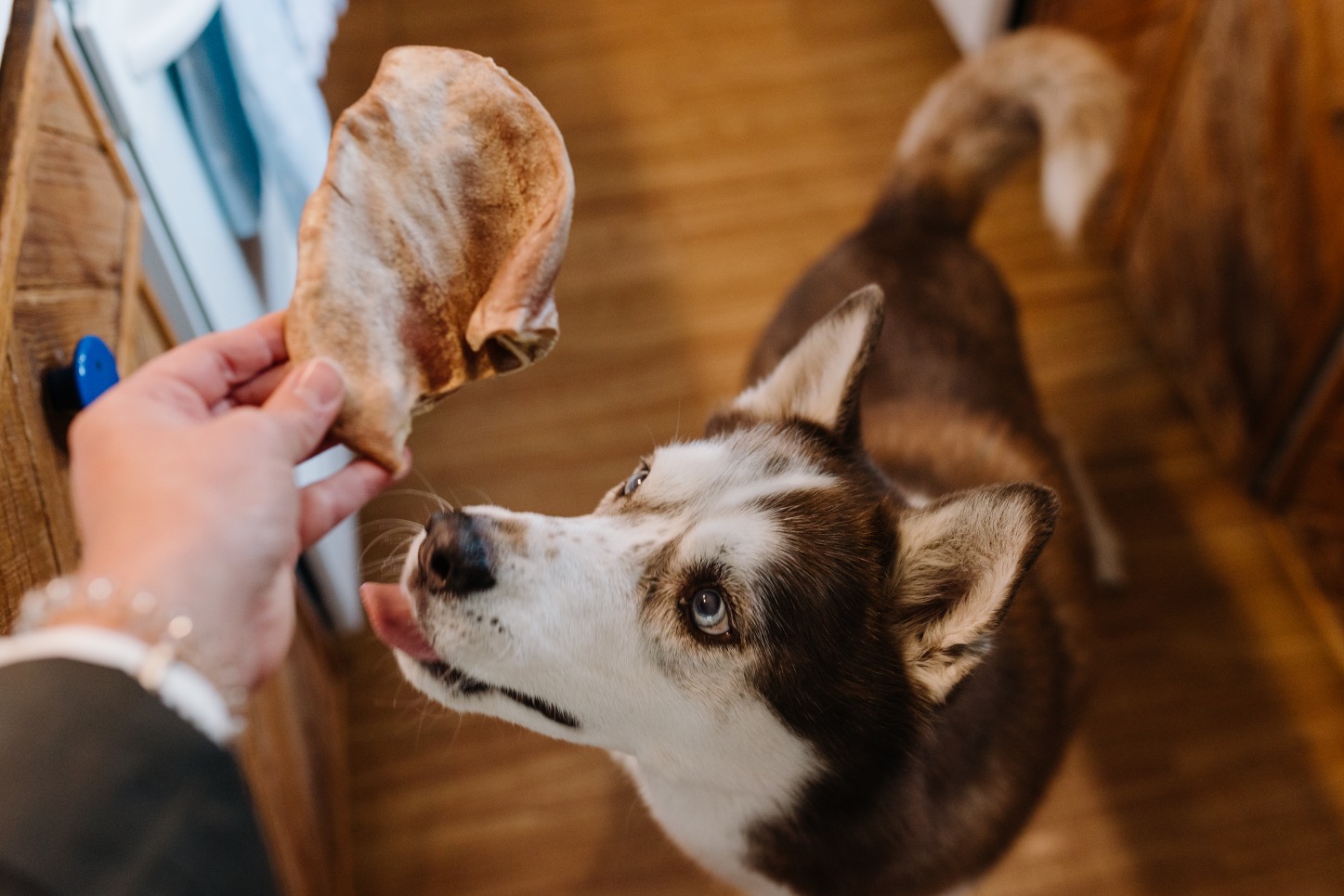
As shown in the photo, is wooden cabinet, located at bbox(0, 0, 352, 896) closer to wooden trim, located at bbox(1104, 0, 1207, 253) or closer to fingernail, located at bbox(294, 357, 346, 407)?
fingernail, located at bbox(294, 357, 346, 407)

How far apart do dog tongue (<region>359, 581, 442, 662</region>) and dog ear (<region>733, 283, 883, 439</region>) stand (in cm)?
51

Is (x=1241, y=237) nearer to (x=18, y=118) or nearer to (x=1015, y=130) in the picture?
(x=1015, y=130)

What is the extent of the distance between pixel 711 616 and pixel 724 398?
0.85 meters

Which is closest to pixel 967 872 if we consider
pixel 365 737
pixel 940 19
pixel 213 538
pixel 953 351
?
pixel 953 351

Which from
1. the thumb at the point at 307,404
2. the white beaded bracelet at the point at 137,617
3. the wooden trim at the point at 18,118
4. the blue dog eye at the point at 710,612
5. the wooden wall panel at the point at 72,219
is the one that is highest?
the wooden trim at the point at 18,118

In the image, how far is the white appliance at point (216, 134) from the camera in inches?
50.8

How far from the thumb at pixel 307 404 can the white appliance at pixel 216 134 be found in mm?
662

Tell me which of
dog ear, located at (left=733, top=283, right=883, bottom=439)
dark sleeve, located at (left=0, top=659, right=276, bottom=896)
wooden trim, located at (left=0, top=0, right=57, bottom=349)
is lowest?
dog ear, located at (left=733, top=283, right=883, bottom=439)

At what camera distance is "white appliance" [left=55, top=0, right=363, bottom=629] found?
129 centimetres

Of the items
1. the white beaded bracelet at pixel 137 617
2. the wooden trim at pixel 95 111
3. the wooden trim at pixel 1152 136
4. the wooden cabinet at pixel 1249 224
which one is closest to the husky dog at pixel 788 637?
the white beaded bracelet at pixel 137 617

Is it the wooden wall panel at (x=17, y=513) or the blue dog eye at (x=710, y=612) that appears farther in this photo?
the blue dog eye at (x=710, y=612)

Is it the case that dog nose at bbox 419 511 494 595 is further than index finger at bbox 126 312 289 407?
Yes

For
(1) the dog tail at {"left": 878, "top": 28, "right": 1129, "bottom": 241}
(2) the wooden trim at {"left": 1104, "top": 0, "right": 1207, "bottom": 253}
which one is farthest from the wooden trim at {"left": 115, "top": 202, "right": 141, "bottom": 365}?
(2) the wooden trim at {"left": 1104, "top": 0, "right": 1207, "bottom": 253}

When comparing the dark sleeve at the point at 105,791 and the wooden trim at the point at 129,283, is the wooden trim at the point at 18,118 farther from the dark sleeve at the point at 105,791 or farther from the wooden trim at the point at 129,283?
the dark sleeve at the point at 105,791
